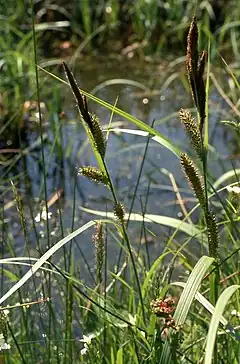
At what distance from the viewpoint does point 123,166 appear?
2.98 metres

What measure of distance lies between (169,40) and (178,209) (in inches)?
86.4

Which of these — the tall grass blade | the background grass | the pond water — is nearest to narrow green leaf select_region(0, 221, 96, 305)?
the background grass

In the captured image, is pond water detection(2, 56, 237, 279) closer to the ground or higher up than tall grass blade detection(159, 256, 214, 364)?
closer to the ground

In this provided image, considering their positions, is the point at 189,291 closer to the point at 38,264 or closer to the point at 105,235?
the point at 38,264

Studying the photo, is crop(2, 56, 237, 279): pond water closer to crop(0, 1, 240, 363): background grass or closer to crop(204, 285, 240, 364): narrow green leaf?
crop(0, 1, 240, 363): background grass

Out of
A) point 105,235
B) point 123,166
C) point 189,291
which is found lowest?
point 123,166

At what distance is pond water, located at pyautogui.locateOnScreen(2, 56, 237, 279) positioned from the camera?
2.49 metres

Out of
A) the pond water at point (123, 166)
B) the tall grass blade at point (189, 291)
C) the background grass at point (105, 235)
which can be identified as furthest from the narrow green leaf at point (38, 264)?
the pond water at point (123, 166)

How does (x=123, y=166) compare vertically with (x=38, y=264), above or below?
below

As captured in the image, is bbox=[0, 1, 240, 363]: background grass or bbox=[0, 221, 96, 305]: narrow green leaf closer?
bbox=[0, 221, 96, 305]: narrow green leaf

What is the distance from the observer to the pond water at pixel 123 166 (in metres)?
2.49

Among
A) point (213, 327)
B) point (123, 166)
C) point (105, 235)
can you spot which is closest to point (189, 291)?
point (213, 327)

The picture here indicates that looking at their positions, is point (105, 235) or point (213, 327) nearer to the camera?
point (213, 327)

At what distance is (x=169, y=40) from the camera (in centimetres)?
457
